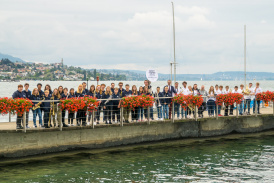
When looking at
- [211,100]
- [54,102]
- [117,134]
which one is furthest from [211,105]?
[54,102]

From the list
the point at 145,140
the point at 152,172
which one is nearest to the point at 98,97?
the point at 145,140

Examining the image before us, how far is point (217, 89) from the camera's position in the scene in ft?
78.6

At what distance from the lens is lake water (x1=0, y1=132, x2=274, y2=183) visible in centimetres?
1509

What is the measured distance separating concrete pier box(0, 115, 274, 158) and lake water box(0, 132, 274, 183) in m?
0.43

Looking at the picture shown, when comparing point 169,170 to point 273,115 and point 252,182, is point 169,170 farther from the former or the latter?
point 273,115

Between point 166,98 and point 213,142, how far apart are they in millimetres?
3881

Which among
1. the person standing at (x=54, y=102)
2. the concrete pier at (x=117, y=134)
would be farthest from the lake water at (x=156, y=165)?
the person standing at (x=54, y=102)

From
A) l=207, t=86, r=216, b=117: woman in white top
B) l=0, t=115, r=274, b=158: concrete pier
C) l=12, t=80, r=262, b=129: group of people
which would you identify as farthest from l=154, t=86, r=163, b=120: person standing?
l=207, t=86, r=216, b=117: woman in white top

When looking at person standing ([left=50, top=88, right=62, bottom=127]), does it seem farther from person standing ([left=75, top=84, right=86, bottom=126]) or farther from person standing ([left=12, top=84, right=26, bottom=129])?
person standing ([left=12, top=84, right=26, bottom=129])

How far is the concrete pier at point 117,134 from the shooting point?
17.5 m

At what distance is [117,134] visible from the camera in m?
20.3

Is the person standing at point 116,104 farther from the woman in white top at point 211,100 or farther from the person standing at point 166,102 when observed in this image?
the woman in white top at point 211,100

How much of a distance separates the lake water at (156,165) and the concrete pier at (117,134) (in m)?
0.43

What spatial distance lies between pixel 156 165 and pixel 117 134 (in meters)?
3.60
